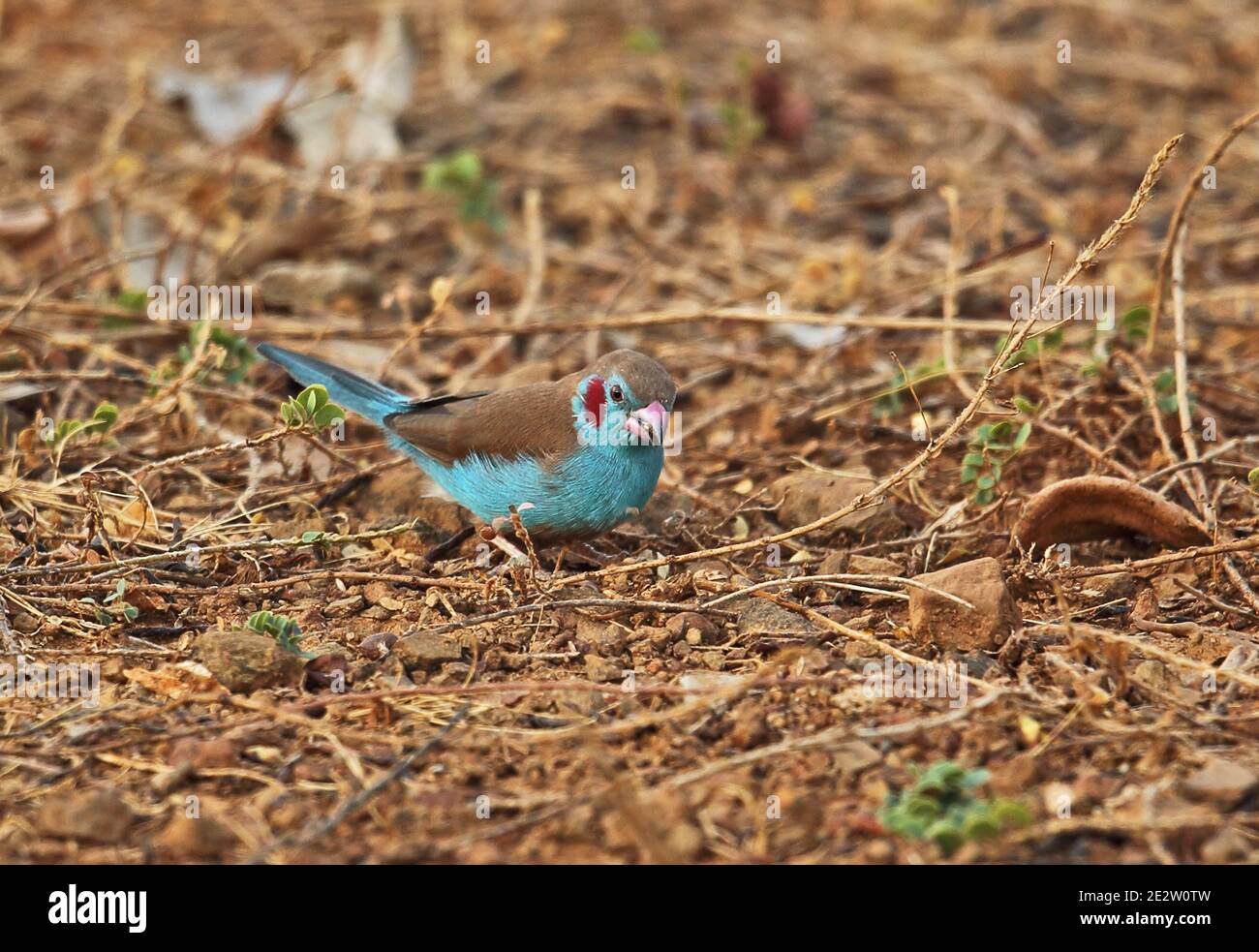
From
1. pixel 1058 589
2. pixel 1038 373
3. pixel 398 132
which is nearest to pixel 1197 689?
pixel 1058 589

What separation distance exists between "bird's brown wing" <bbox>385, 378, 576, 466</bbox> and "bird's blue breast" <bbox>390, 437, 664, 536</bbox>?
0.05 meters

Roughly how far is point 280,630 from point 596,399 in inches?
43.5

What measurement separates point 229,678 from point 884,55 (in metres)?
5.85

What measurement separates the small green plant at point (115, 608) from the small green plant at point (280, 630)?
347 millimetres

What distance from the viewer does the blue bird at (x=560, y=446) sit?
163 inches

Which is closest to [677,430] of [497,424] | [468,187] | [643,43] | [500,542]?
[497,424]

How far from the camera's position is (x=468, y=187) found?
249 inches

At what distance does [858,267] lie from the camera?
19.9 ft

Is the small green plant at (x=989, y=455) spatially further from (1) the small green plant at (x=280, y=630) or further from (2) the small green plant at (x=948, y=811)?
(1) the small green plant at (x=280, y=630)

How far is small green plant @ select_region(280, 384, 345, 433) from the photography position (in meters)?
Answer: 3.93

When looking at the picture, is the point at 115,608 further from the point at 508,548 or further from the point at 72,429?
the point at 508,548

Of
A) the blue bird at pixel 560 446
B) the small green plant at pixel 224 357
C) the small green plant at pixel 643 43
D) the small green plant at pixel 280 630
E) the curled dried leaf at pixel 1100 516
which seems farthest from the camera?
the small green plant at pixel 643 43

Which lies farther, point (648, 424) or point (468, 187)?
point (468, 187)

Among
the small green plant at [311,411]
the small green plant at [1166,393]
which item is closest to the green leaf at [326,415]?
the small green plant at [311,411]
